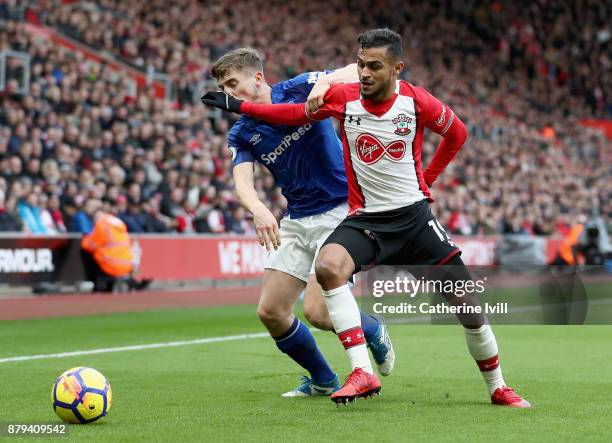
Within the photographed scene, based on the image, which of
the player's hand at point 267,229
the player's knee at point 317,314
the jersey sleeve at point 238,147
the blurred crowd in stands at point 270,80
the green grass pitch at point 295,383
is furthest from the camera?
the blurred crowd in stands at point 270,80

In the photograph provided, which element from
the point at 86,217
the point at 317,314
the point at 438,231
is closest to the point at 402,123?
the point at 438,231

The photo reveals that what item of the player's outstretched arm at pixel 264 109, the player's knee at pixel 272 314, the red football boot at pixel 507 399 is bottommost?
the red football boot at pixel 507 399

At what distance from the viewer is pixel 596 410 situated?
6.47 metres

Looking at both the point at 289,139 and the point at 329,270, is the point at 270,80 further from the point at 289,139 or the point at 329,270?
the point at 329,270

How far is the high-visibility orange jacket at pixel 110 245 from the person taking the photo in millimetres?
17953

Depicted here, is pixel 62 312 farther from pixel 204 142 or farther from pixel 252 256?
pixel 204 142

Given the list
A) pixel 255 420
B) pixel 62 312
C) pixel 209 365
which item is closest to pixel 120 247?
pixel 62 312

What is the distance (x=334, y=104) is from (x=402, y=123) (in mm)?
428

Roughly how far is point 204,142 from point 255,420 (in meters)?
17.8

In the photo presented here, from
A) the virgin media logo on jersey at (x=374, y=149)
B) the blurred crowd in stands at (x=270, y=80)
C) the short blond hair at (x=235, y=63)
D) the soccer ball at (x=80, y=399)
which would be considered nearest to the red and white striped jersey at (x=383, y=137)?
the virgin media logo on jersey at (x=374, y=149)

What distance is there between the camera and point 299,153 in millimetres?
7328

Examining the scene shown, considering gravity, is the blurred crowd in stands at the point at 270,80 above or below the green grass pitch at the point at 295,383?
above

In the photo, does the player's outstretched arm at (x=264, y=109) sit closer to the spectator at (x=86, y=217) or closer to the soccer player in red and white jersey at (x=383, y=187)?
the soccer player in red and white jersey at (x=383, y=187)

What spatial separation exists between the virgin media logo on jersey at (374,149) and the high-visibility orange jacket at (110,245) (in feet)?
39.0
